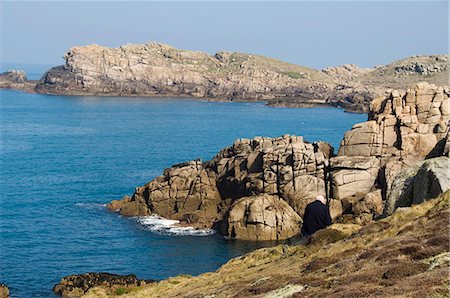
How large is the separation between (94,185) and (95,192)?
432 centimetres

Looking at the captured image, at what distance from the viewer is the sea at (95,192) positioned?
5800cm

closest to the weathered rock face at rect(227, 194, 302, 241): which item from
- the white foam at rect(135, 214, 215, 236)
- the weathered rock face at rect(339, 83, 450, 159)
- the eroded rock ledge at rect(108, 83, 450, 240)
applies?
the eroded rock ledge at rect(108, 83, 450, 240)

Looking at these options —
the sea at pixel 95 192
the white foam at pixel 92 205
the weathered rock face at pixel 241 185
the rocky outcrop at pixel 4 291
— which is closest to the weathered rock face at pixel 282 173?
the weathered rock face at pixel 241 185

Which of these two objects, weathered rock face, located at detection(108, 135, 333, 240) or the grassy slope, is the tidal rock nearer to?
weathered rock face, located at detection(108, 135, 333, 240)

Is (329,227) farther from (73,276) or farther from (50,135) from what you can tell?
(50,135)

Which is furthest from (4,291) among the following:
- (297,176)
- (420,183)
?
(297,176)

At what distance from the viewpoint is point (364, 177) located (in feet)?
227

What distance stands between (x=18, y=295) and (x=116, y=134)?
10078 cm

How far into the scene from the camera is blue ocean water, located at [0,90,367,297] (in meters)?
58.1

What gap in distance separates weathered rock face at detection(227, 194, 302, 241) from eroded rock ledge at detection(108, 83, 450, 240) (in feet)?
0.36

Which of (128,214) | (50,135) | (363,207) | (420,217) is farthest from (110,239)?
(50,135)

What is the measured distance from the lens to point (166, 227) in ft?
232

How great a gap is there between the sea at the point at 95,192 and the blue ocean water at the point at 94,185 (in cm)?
11

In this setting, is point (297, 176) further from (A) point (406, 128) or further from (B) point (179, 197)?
(B) point (179, 197)
